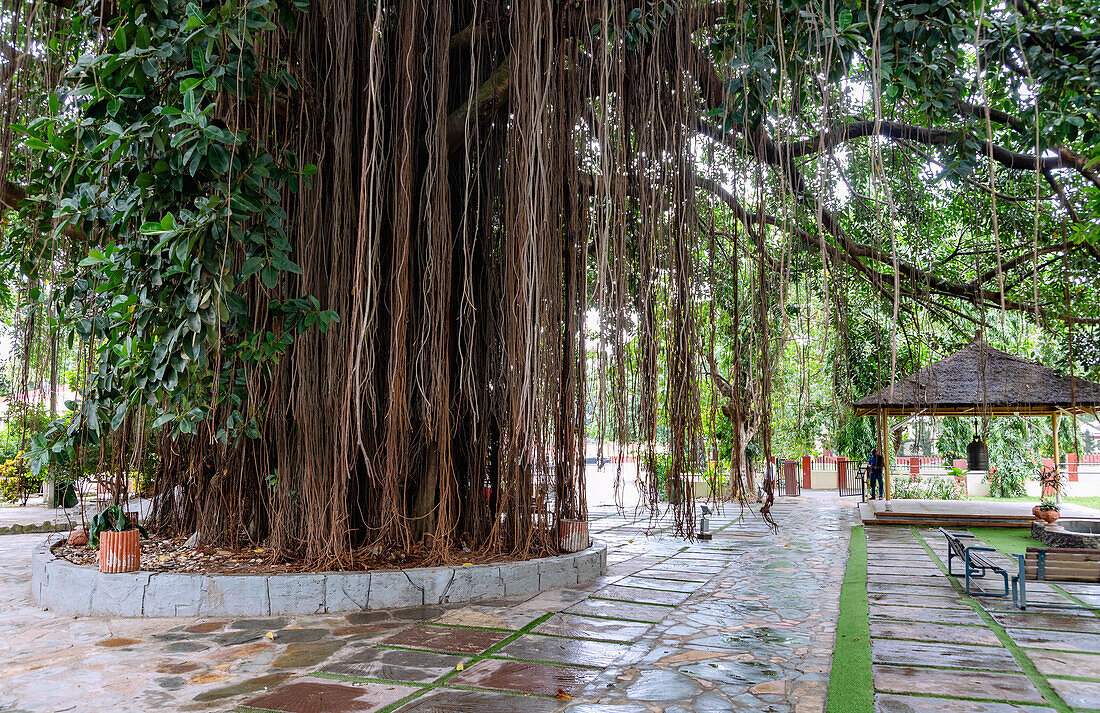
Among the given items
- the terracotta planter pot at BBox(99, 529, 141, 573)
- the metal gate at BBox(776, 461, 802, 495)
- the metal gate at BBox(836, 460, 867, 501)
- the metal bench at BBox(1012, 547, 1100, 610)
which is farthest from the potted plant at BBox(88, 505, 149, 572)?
the metal gate at BBox(836, 460, 867, 501)

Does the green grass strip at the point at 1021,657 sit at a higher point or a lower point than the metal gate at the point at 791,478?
higher

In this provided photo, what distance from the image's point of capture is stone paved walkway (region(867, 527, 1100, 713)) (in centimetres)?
250

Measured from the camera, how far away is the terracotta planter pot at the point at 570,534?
4.83m

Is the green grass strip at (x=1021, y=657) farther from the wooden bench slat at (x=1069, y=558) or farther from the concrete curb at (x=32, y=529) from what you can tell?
the concrete curb at (x=32, y=529)

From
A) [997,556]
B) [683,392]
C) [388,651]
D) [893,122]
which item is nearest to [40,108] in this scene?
[388,651]

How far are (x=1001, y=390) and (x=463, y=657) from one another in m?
8.35

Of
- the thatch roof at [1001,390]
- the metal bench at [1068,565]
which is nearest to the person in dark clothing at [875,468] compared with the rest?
the thatch roof at [1001,390]

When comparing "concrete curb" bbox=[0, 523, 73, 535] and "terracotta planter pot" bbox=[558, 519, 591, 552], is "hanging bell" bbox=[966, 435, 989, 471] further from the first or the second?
"concrete curb" bbox=[0, 523, 73, 535]

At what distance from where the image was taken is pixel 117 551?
372cm

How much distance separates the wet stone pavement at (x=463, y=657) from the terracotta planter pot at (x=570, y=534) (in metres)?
0.40

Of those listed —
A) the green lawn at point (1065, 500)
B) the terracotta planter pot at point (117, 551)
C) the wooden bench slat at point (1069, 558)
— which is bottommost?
the green lawn at point (1065, 500)

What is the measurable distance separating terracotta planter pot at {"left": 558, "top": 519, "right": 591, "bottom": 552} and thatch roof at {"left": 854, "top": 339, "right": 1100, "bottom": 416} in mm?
5045

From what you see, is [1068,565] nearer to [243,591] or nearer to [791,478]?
[243,591]

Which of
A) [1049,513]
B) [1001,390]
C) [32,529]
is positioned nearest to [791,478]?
[1001,390]
